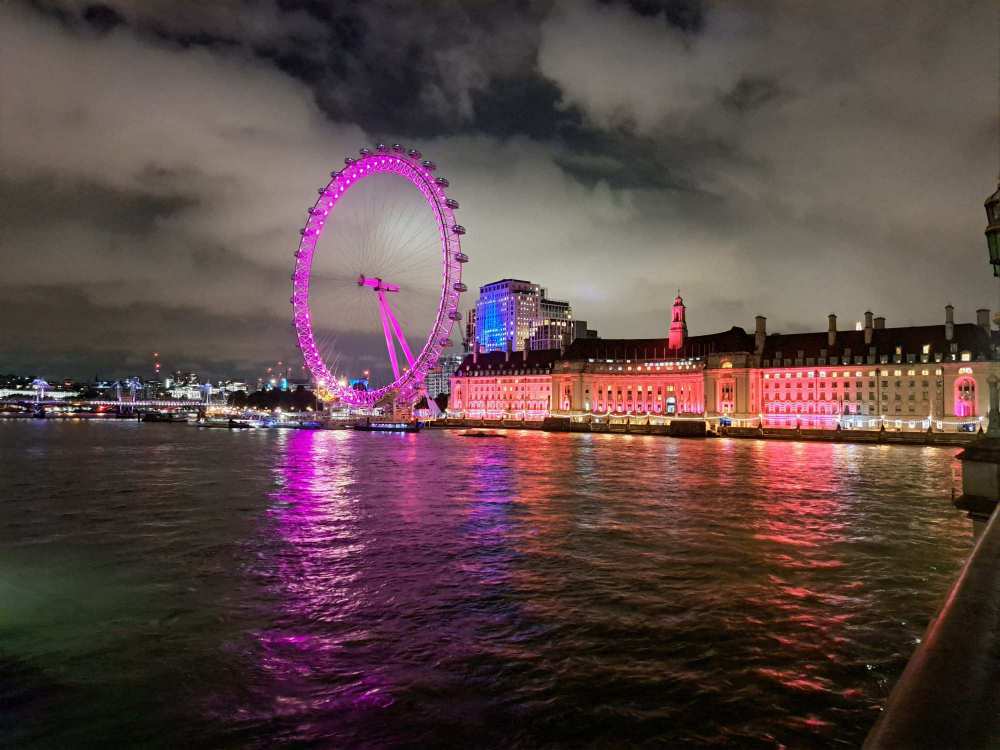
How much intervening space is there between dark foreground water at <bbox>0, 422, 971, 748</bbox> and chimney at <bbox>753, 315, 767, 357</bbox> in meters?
93.8

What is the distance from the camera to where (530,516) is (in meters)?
23.5

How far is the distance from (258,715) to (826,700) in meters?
7.12

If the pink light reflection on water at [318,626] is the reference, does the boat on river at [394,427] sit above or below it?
below

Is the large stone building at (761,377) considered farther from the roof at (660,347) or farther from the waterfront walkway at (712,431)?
the waterfront walkway at (712,431)

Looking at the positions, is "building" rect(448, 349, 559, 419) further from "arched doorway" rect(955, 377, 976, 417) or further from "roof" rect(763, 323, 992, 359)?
"arched doorway" rect(955, 377, 976, 417)

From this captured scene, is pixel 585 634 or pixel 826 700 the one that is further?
pixel 585 634

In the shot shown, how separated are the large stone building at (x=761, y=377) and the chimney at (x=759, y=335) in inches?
8.8

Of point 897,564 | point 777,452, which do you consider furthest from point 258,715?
point 777,452

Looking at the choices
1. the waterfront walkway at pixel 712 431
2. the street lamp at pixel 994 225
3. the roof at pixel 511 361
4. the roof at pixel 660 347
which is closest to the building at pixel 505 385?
the roof at pixel 511 361

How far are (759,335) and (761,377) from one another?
789 cm

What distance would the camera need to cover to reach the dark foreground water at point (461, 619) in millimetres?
8188

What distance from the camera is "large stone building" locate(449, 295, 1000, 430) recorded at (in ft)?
300

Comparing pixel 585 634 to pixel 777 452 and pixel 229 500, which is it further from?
pixel 777 452

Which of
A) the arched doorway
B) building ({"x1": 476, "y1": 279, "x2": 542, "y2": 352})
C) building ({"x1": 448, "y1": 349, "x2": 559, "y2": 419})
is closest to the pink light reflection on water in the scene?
the arched doorway
